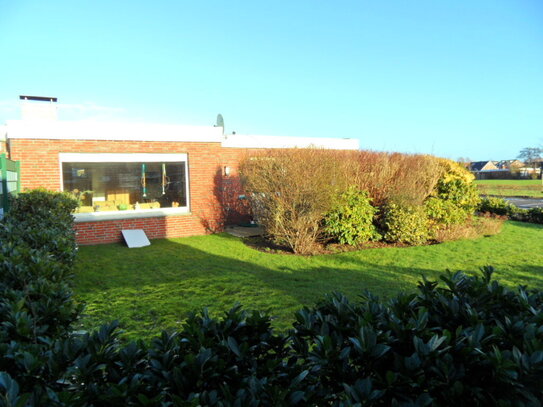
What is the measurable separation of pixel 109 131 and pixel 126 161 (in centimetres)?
99

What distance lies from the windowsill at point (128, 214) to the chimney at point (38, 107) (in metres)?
3.11

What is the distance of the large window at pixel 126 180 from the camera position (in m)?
10.7

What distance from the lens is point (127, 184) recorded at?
11.5m

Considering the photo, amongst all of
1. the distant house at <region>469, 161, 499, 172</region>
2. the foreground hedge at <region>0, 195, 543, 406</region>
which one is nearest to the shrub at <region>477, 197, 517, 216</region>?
the foreground hedge at <region>0, 195, 543, 406</region>

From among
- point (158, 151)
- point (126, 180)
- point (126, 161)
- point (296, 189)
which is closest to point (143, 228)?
point (126, 180)

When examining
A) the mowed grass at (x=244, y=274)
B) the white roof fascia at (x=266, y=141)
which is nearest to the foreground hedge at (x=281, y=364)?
the mowed grass at (x=244, y=274)

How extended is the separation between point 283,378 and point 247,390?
218 mm

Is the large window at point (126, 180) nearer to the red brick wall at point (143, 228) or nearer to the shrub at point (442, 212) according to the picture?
the red brick wall at point (143, 228)

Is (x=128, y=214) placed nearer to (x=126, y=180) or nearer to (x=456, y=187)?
(x=126, y=180)

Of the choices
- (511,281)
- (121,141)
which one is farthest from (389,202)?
(121,141)

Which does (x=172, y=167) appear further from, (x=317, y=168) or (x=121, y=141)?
(x=317, y=168)

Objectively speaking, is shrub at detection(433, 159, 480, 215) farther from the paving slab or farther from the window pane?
the window pane

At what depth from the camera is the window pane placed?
10.8m

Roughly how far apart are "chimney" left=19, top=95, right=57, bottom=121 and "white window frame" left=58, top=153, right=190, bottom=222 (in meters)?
1.71
